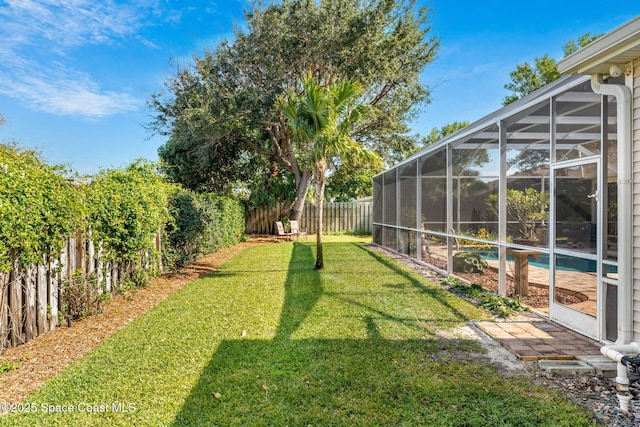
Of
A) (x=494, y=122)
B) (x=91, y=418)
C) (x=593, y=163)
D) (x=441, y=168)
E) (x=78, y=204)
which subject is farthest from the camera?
(x=441, y=168)

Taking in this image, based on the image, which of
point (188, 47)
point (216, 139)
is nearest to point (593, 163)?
point (216, 139)

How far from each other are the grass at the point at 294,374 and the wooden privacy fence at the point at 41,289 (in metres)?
0.72

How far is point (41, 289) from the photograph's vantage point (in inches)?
139

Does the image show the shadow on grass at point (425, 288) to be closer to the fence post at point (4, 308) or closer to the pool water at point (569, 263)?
the pool water at point (569, 263)

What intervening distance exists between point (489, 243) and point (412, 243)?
3705mm

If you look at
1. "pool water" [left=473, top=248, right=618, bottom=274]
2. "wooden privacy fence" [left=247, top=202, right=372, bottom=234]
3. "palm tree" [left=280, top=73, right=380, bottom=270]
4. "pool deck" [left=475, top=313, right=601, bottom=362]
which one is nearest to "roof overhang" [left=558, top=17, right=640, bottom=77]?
"pool water" [left=473, top=248, right=618, bottom=274]

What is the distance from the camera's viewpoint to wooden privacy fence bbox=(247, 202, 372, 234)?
54.9 feet

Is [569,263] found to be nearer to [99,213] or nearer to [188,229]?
[99,213]

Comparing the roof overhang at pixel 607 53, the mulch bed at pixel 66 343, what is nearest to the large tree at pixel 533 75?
the roof overhang at pixel 607 53

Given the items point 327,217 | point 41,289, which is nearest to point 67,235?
point 41,289

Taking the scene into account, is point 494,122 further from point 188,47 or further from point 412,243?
point 188,47

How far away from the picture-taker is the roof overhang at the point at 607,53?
2.71m

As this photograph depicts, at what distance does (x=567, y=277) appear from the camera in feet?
12.7

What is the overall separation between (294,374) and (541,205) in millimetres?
3622
